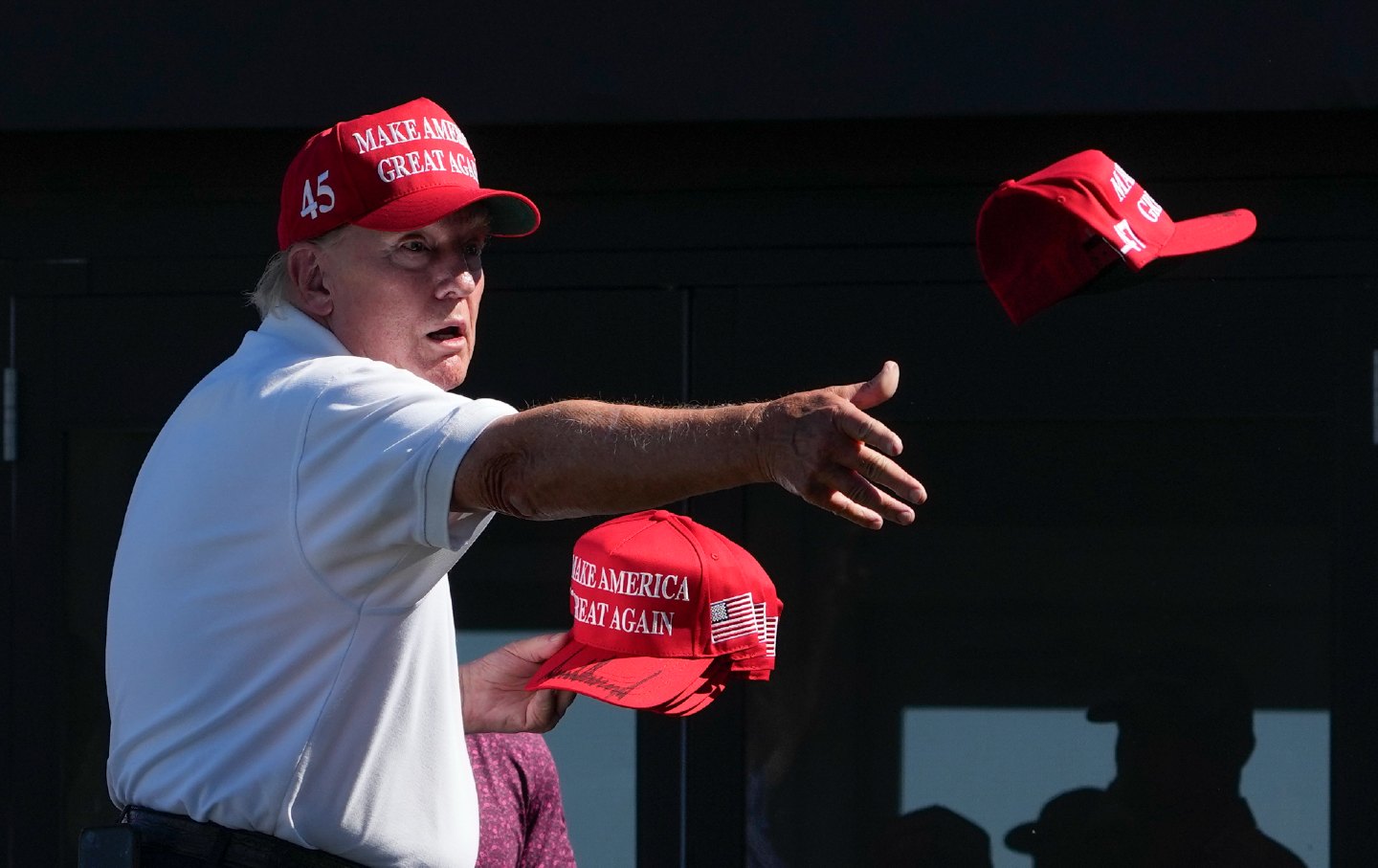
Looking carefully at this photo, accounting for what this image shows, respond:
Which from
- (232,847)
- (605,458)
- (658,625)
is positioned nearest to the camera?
(605,458)

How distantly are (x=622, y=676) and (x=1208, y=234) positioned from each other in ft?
3.94

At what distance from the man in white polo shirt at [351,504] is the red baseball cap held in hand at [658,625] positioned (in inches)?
22.7

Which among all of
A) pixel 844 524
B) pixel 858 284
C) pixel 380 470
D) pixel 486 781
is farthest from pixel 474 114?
pixel 380 470

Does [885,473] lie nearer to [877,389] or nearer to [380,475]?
[877,389]

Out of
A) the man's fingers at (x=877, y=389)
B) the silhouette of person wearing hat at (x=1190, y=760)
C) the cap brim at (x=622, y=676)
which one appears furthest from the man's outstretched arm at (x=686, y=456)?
the silhouette of person wearing hat at (x=1190, y=760)

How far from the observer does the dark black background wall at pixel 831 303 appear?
3539mm

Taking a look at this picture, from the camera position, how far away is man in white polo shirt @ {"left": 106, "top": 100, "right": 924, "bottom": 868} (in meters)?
1.65

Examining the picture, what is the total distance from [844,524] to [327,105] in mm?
1482

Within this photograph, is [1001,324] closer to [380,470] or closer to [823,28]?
[823,28]

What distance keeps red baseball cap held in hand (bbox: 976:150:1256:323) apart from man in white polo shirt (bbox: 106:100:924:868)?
56 cm

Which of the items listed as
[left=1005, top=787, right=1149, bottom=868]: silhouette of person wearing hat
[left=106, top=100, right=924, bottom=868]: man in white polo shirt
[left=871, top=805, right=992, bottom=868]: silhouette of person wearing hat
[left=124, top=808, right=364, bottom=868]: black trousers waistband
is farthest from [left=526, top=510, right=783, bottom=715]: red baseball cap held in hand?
[left=1005, top=787, right=1149, bottom=868]: silhouette of person wearing hat

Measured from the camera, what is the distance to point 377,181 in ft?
7.41

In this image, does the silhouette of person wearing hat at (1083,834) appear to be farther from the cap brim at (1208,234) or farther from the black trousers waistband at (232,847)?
the black trousers waistband at (232,847)

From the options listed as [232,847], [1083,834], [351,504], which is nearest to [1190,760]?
[1083,834]
